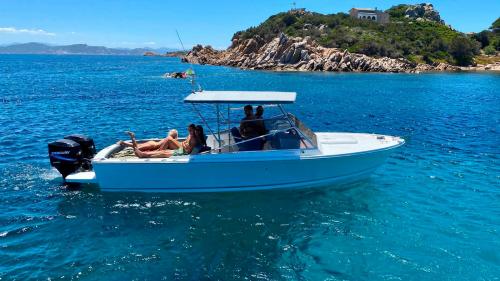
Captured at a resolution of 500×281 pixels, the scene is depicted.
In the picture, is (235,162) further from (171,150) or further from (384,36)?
(384,36)

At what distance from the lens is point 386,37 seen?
92.2 m

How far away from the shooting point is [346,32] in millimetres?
94500

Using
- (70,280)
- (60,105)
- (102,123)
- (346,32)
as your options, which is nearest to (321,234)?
(70,280)

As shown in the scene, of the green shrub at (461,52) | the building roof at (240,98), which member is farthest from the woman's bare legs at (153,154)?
the green shrub at (461,52)

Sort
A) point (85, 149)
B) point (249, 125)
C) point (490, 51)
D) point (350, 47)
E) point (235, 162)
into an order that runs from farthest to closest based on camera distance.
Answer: point (490, 51) < point (350, 47) < point (85, 149) < point (249, 125) < point (235, 162)

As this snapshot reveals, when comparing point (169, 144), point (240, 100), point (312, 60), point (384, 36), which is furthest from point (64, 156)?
point (384, 36)

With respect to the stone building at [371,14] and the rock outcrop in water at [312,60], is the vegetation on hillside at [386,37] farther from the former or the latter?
the stone building at [371,14]

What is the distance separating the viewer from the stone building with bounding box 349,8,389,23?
129850 millimetres

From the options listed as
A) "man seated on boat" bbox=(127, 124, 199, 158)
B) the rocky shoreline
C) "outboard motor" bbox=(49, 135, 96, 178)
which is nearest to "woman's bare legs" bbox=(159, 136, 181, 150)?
"man seated on boat" bbox=(127, 124, 199, 158)

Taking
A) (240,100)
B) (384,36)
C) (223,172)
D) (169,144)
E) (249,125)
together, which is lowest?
(223,172)

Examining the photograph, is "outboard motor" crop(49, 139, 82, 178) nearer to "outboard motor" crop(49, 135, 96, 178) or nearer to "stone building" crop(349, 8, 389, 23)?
"outboard motor" crop(49, 135, 96, 178)

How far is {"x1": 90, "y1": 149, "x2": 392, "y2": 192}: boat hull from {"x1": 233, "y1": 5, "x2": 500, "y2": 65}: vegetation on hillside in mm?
76365

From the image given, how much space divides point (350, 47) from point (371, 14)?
61.4 metres

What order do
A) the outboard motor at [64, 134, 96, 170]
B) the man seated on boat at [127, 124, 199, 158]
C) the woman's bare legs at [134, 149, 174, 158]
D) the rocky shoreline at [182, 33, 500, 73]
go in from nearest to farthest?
1. the man seated on boat at [127, 124, 199, 158]
2. the woman's bare legs at [134, 149, 174, 158]
3. the outboard motor at [64, 134, 96, 170]
4. the rocky shoreline at [182, 33, 500, 73]
